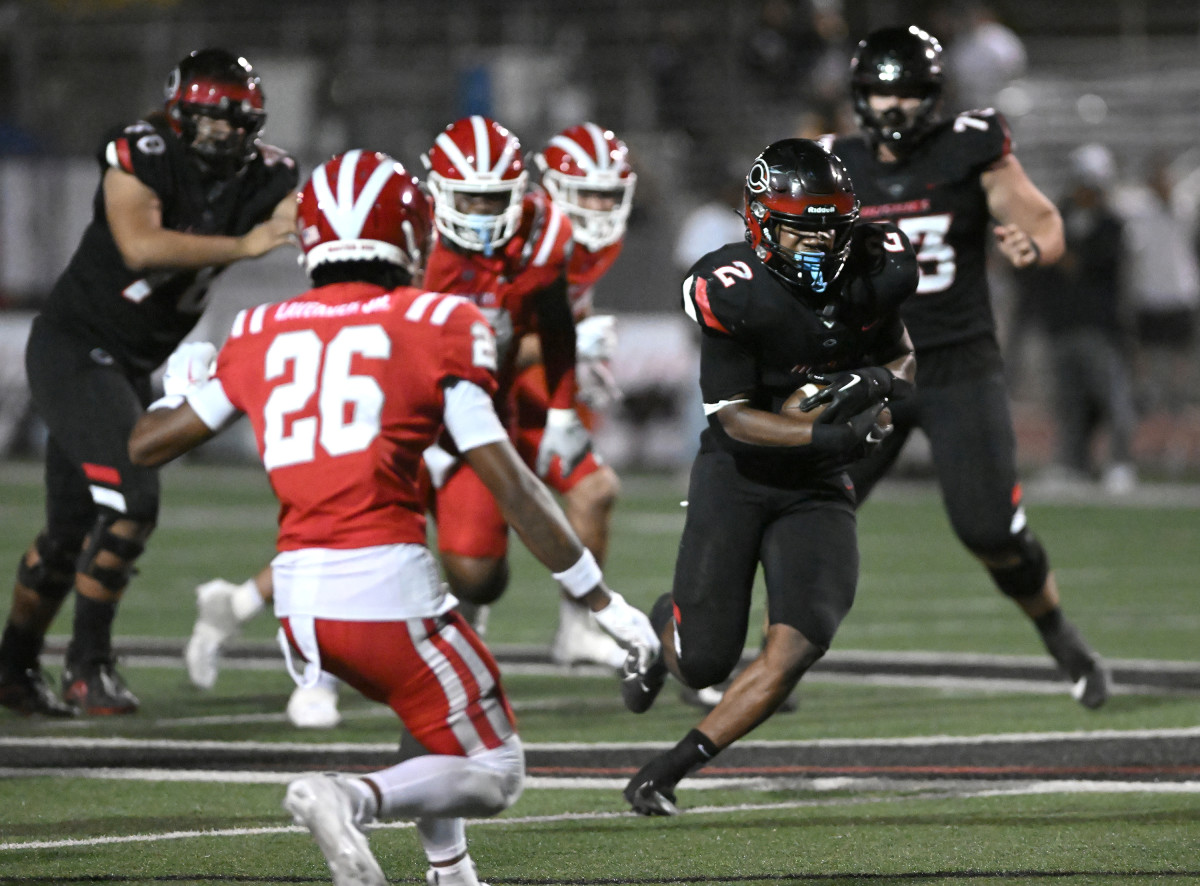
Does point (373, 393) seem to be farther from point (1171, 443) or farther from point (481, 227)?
point (1171, 443)

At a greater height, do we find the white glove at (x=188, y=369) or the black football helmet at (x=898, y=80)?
the black football helmet at (x=898, y=80)

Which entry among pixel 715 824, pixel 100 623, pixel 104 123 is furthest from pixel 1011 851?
pixel 104 123

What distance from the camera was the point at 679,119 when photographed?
18.4 m

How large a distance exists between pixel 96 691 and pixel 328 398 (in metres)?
2.90

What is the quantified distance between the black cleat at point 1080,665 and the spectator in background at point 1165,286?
900cm

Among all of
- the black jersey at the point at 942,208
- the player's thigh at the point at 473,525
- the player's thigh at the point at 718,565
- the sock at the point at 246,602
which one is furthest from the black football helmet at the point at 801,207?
the sock at the point at 246,602

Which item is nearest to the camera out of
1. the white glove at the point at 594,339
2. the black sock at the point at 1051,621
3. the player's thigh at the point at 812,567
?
the player's thigh at the point at 812,567

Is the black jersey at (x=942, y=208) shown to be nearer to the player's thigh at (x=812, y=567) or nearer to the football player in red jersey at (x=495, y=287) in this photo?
the football player in red jersey at (x=495, y=287)

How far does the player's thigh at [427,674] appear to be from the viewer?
3535mm

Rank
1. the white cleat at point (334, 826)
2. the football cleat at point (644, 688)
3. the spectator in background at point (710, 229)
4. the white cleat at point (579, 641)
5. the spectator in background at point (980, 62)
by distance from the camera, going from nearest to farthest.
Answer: the white cleat at point (334, 826) → the football cleat at point (644, 688) → the white cleat at point (579, 641) → the spectator in background at point (710, 229) → the spectator in background at point (980, 62)

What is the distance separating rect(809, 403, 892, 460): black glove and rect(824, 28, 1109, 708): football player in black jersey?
1.36 metres

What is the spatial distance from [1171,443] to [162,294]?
37.3 feet

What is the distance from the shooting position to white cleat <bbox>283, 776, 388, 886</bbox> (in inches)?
129

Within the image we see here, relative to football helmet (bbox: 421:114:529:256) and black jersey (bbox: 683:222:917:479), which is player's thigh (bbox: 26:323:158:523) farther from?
black jersey (bbox: 683:222:917:479)
